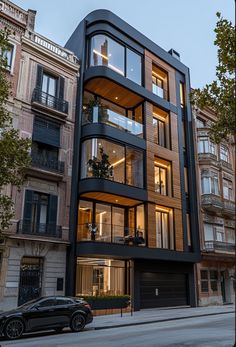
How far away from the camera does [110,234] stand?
22484mm

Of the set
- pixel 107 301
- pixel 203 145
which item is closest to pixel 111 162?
pixel 107 301

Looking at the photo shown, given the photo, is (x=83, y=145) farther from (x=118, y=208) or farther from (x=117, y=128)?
(x=118, y=208)

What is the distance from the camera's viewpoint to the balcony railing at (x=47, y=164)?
68.0 feet

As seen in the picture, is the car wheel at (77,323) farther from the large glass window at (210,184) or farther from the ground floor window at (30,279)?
the large glass window at (210,184)

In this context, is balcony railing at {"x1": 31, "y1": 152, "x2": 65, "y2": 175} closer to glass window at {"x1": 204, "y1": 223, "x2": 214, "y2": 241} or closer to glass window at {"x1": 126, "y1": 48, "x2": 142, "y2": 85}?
glass window at {"x1": 126, "y1": 48, "x2": 142, "y2": 85}

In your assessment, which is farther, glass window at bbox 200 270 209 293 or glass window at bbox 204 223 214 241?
glass window at bbox 204 223 214 241

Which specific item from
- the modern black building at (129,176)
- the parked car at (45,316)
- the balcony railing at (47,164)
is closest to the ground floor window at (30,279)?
the modern black building at (129,176)

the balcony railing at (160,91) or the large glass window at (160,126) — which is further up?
the balcony railing at (160,91)

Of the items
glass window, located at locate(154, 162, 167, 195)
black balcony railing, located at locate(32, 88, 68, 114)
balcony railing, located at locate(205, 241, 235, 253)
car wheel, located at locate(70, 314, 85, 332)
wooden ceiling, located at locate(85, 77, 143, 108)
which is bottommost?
car wheel, located at locate(70, 314, 85, 332)

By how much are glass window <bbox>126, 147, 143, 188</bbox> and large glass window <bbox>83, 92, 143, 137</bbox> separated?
153 centimetres

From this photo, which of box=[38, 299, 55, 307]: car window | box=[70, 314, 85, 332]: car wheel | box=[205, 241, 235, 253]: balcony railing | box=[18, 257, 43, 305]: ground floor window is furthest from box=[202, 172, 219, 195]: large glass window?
box=[38, 299, 55, 307]: car window


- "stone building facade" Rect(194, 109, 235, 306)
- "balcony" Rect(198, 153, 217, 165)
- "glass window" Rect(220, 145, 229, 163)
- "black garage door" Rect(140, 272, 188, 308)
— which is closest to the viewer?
"black garage door" Rect(140, 272, 188, 308)

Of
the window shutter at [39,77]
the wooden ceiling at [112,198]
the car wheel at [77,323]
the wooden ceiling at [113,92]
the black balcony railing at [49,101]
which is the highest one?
the wooden ceiling at [113,92]

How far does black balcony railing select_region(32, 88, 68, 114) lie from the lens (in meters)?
21.9
